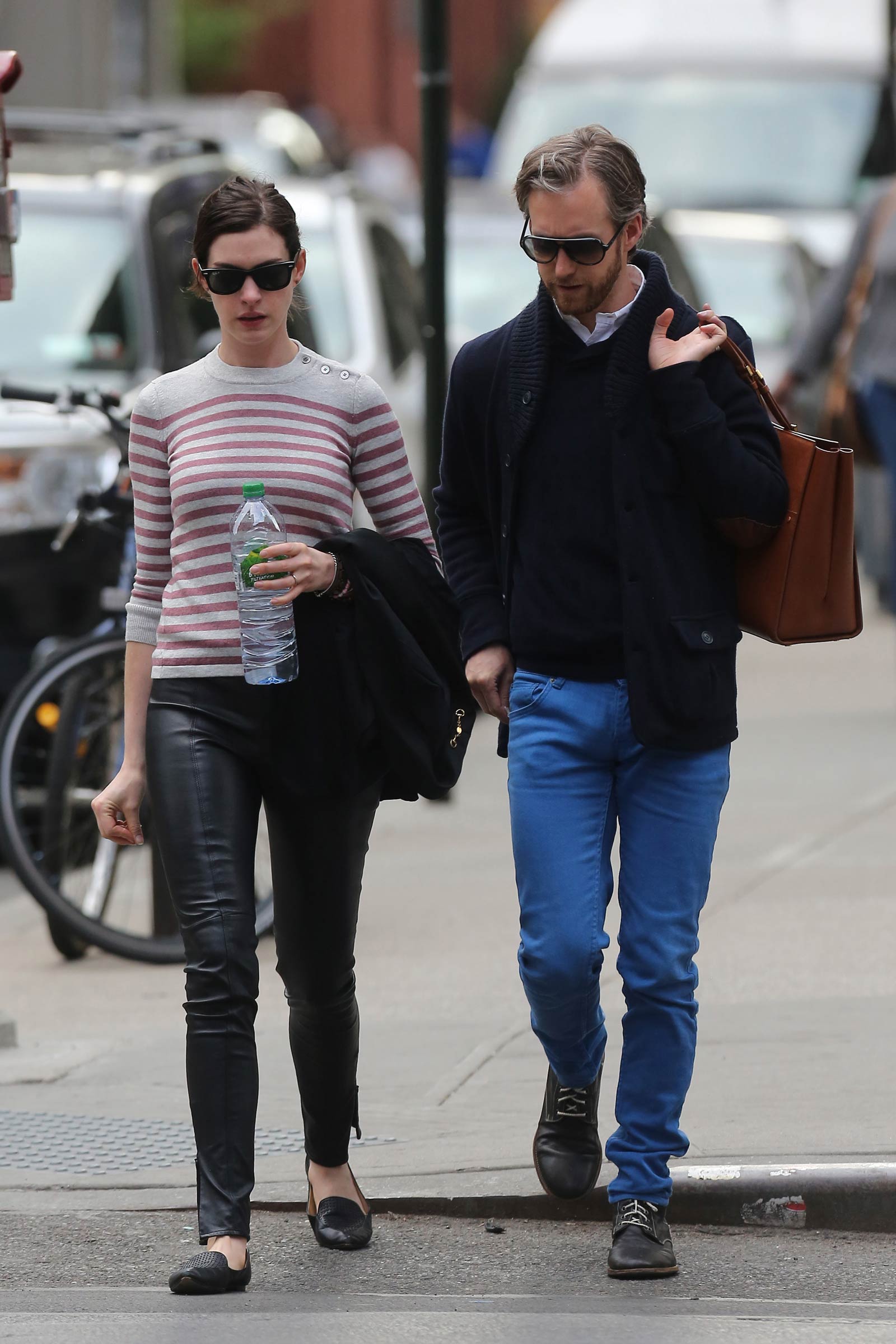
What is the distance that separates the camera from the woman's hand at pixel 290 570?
445 centimetres

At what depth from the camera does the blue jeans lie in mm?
4586

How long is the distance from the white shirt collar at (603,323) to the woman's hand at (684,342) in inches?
2.8

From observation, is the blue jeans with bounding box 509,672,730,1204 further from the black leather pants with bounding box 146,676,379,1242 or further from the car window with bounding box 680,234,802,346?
the car window with bounding box 680,234,802,346

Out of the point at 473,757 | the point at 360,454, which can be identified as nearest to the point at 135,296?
the point at 473,757

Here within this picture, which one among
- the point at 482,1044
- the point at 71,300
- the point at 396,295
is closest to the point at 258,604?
the point at 482,1044

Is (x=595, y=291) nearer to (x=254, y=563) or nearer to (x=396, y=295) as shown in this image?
(x=254, y=563)

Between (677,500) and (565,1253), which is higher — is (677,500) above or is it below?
above

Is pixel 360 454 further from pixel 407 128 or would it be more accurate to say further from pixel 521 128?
pixel 407 128

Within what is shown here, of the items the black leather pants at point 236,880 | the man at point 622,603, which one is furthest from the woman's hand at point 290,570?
the man at point 622,603

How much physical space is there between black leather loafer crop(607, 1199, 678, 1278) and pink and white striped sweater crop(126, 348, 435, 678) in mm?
1207

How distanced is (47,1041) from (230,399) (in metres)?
2.40

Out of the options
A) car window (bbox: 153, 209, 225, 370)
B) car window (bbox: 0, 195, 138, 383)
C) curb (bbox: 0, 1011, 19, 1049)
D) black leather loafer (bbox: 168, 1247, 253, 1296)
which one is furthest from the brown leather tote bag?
car window (bbox: 0, 195, 138, 383)

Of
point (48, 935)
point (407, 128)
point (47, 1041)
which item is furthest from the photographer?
point (407, 128)

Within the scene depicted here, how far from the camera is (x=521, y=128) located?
798 inches
